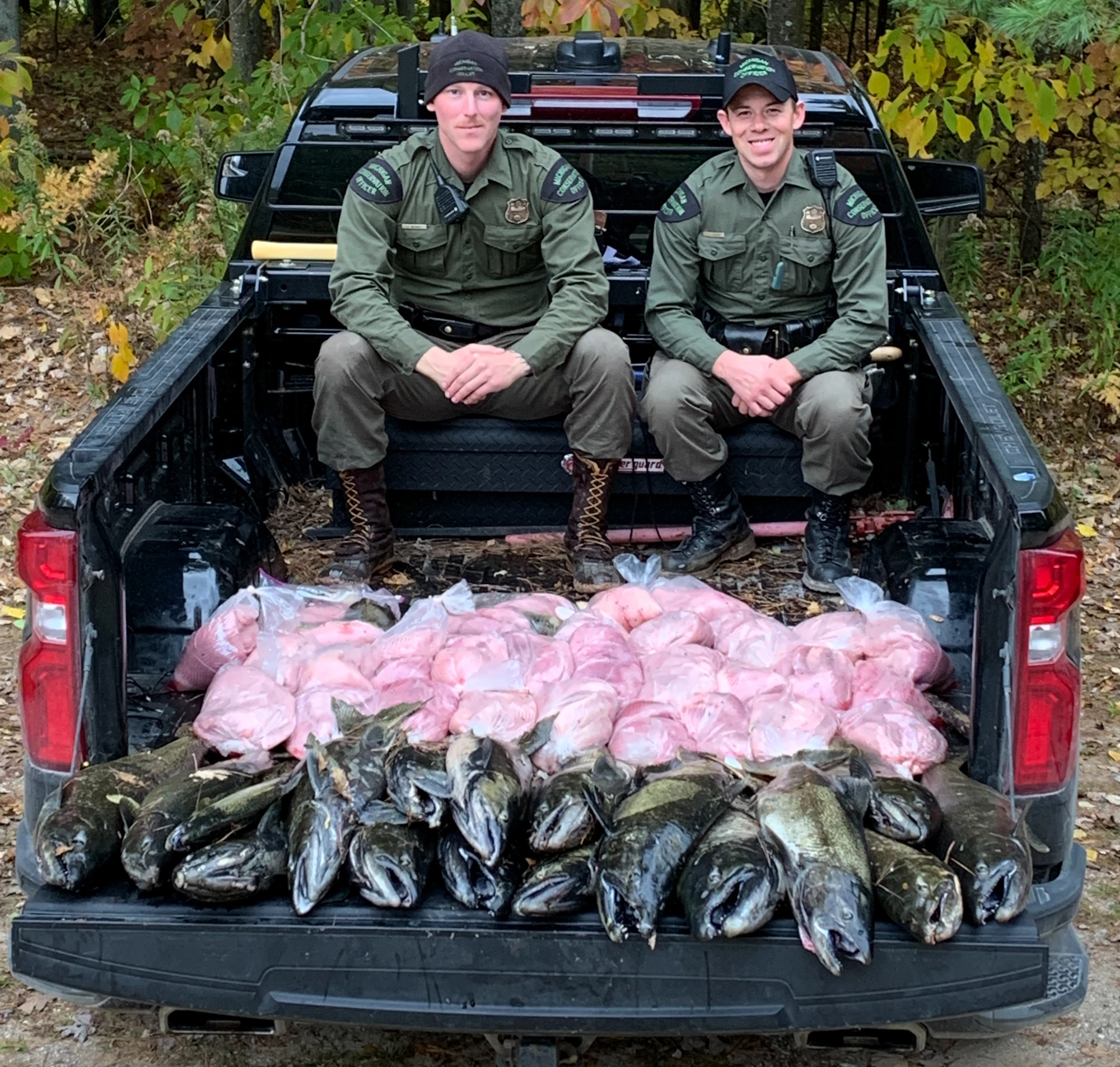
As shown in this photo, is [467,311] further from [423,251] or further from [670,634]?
[670,634]

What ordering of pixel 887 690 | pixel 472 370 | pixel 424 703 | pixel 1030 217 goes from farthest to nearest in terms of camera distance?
pixel 1030 217 → pixel 472 370 → pixel 887 690 → pixel 424 703

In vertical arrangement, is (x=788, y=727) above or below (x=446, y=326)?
below

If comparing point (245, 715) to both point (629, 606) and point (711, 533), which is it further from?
point (711, 533)

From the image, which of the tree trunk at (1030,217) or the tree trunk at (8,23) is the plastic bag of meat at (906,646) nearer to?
the tree trunk at (1030,217)

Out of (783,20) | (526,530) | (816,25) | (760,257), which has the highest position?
(760,257)

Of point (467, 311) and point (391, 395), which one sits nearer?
point (391, 395)

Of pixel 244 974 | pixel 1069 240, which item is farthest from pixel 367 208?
pixel 1069 240

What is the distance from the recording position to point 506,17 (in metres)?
7.58

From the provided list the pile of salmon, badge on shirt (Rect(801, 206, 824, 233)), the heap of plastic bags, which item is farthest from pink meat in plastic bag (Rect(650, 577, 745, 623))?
badge on shirt (Rect(801, 206, 824, 233))

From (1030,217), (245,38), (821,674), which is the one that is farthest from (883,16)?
(821,674)

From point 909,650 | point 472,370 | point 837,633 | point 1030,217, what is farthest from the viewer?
point 1030,217

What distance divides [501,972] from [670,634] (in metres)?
1.19

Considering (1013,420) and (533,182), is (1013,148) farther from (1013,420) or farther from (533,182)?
(1013,420)

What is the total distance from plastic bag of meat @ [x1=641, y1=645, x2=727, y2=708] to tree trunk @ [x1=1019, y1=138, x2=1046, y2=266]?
630 cm
